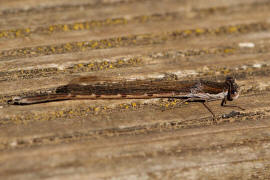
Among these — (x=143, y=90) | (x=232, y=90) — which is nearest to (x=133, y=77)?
(x=143, y=90)

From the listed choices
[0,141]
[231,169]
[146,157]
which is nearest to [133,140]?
[146,157]

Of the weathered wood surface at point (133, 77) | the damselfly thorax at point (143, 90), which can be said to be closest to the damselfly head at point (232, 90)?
the damselfly thorax at point (143, 90)

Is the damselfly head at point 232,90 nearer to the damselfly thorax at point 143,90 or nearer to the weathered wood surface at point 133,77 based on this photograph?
the damselfly thorax at point 143,90

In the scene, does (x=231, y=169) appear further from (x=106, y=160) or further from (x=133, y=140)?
(x=106, y=160)

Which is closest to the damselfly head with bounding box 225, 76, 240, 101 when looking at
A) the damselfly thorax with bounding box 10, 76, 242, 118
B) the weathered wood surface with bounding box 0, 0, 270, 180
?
the damselfly thorax with bounding box 10, 76, 242, 118

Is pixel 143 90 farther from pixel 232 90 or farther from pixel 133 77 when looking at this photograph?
pixel 232 90

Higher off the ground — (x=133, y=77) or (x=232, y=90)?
(x=133, y=77)
